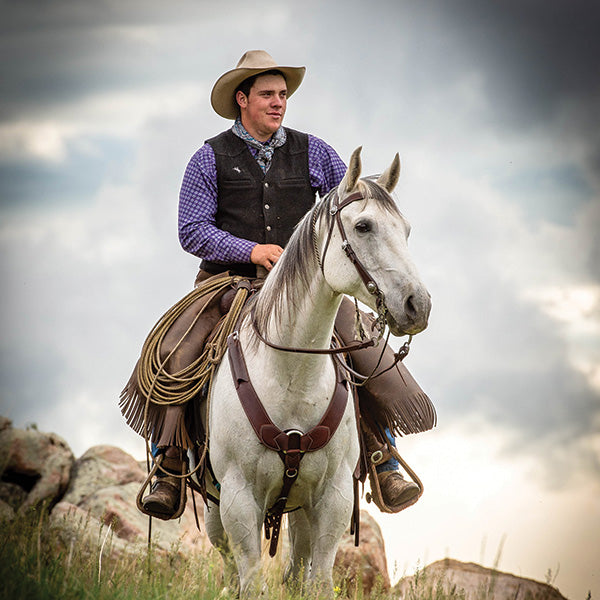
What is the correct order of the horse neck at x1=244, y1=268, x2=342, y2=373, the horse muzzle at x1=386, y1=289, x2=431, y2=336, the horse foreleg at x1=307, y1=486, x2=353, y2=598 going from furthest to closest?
1. the horse foreleg at x1=307, y1=486, x2=353, y2=598
2. the horse neck at x1=244, y1=268, x2=342, y2=373
3. the horse muzzle at x1=386, y1=289, x2=431, y2=336

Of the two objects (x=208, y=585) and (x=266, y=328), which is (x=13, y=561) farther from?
(x=266, y=328)

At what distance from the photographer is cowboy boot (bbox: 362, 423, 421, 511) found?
629 centimetres

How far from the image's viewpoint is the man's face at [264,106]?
23.2ft

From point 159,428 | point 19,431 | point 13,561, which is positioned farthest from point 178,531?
point 13,561

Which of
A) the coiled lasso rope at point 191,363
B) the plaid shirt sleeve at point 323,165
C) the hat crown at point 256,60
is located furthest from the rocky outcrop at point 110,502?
the hat crown at point 256,60

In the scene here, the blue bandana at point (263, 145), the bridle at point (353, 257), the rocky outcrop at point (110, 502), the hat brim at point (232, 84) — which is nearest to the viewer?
the bridle at point (353, 257)

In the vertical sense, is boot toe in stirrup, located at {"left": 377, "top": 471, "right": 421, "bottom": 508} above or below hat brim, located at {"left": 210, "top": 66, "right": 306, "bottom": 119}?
below

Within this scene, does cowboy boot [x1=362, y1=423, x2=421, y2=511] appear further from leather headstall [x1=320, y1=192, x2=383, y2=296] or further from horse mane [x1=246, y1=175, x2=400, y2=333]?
leather headstall [x1=320, y1=192, x2=383, y2=296]

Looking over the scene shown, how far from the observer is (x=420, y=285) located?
15.5 ft

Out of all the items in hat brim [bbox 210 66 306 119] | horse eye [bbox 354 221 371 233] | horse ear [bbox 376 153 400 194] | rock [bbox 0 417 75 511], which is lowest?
horse eye [bbox 354 221 371 233]

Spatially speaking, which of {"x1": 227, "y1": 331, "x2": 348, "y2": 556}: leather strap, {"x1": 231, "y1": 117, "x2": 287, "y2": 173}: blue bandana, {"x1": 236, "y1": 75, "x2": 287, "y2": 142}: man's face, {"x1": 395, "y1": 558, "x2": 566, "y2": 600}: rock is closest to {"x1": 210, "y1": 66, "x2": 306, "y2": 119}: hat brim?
{"x1": 236, "y1": 75, "x2": 287, "y2": 142}: man's face

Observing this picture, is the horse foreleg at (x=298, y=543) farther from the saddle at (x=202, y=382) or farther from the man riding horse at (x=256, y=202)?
the man riding horse at (x=256, y=202)

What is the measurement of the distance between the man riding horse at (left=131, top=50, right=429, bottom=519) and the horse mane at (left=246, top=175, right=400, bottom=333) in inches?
30.4

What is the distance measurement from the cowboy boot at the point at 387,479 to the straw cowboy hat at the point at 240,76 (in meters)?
2.83
